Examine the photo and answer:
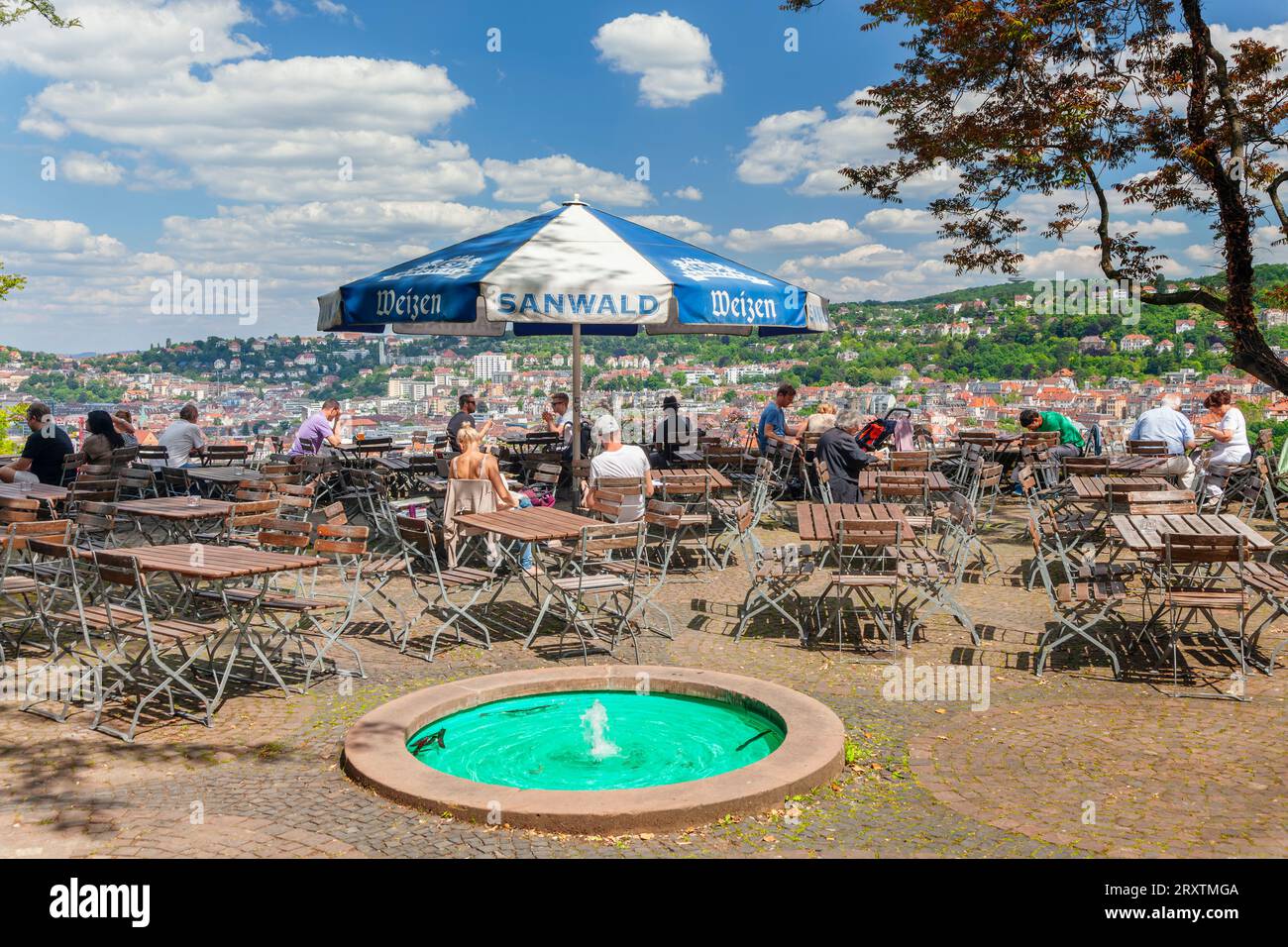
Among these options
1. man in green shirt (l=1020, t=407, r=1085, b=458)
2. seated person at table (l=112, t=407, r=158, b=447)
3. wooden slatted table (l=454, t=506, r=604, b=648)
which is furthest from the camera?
seated person at table (l=112, t=407, r=158, b=447)

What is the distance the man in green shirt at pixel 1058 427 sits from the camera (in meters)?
14.1

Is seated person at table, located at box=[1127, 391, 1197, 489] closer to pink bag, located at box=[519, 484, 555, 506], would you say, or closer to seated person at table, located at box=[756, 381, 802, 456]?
seated person at table, located at box=[756, 381, 802, 456]

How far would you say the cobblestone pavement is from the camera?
4371 millimetres

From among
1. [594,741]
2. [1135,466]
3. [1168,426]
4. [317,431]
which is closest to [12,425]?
[317,431]

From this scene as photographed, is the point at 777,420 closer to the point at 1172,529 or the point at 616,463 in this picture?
the point at 616,463

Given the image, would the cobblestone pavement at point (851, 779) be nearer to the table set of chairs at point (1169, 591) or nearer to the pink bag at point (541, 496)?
the table set of chairs at point (1169, 591)

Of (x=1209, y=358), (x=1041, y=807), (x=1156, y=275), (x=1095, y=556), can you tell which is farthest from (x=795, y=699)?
(x=1209, y=358)

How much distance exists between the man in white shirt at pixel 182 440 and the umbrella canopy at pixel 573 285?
13.4 ft

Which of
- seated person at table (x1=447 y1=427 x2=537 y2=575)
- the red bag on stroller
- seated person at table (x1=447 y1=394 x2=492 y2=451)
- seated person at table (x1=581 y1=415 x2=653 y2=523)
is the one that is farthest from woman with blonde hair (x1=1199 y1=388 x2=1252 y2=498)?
seated person at table (x1=447 y1=394 x2=492 y2=451)

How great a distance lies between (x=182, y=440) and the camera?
1389 centimetres

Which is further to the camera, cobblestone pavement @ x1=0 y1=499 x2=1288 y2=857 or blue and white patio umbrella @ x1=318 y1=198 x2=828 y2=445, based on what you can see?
blue and white patio umbrella @ x1=318 y1=198 x2=828 y2=445

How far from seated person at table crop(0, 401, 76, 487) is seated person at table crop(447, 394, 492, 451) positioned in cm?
443

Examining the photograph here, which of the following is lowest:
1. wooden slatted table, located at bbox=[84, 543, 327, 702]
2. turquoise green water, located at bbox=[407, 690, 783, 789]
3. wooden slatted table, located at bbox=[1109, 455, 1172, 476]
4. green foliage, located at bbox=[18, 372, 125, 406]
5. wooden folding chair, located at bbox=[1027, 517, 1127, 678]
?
turquoise green water, located at bbox=[407, 690, 783, 789]
